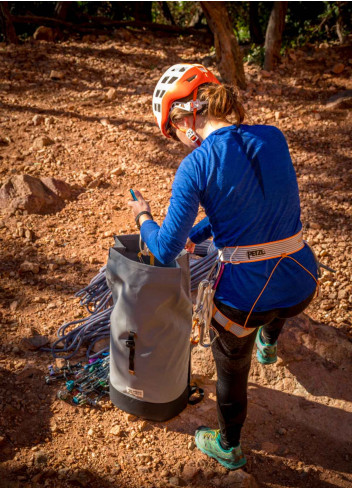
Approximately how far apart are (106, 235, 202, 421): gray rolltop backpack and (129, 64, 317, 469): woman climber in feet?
0.60

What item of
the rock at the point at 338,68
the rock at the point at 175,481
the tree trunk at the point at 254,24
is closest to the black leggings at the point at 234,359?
the rock at the point at 175,481

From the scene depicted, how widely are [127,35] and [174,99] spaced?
19.7 feet

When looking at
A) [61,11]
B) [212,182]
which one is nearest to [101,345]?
[212,182]

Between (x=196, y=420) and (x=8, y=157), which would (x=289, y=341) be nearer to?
(x=196, y=420)

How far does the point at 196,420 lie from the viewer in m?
2.82

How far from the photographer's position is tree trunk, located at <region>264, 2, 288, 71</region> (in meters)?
6.09

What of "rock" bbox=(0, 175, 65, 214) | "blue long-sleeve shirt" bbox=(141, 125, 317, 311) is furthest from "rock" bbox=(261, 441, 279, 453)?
"rock" bbox=(0, 175, 65, 214)

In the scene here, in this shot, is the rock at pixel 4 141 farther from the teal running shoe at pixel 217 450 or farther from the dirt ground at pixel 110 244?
the teal running shoe at pixel 217 450

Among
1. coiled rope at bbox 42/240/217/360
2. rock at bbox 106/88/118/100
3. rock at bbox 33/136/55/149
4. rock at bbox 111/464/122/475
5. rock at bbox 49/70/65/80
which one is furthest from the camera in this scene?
rock at bbox 49/70/65/80

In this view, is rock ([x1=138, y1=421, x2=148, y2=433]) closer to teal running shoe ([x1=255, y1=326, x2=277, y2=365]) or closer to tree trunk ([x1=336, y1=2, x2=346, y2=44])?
teal running shoe ([x1=255, y1=326, x2=277, y2=365])

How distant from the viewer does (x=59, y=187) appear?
4.56 metres

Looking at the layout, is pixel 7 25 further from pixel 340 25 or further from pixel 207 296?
pixel 207 296

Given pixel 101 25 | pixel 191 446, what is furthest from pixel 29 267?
pixel 101 25

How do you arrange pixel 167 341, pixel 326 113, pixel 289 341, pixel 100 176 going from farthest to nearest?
pixel 326 113 → pixel 100 176 → pixel 289 341 → pixel 167 341
